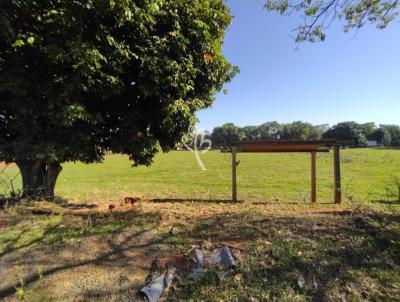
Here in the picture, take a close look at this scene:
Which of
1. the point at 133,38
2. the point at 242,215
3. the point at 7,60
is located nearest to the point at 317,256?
the point at 242,215

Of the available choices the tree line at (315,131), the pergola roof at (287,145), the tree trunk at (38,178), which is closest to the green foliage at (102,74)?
the tree trunk at (38,178)

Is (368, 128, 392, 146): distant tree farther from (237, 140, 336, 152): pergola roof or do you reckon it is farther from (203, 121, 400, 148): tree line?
(237, 140, 336, 152): pergola roof

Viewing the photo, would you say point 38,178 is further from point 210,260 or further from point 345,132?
point 345,132

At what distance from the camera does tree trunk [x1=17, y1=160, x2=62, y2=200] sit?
6297mm

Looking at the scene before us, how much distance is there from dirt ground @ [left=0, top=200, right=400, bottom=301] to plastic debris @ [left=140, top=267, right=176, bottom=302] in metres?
0.09

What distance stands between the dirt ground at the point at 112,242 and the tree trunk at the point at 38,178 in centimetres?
134

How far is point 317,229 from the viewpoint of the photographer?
405 centimetres

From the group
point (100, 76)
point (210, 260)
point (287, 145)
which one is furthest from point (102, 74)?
point (287, 145)

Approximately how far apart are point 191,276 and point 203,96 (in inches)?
181

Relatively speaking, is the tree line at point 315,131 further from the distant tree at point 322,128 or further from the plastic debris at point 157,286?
the plastic debris at point 157,286

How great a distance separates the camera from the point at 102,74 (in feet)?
15.5

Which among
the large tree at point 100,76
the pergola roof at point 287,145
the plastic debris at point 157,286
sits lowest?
the plastic debris at point 157,286

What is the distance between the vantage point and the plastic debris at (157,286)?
8.71 ft

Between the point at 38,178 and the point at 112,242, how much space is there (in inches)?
156
